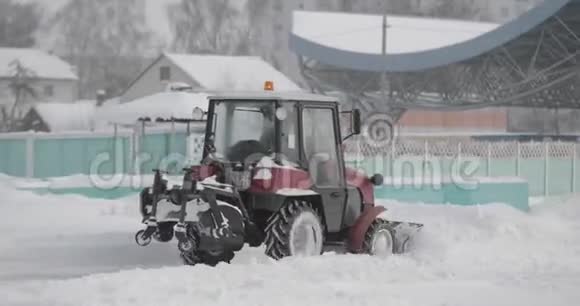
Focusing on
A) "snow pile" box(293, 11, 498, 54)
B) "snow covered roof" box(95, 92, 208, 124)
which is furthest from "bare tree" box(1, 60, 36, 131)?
"snow covered roof" box(95, 92, 208, 124)

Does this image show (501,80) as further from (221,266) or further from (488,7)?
(488,7)

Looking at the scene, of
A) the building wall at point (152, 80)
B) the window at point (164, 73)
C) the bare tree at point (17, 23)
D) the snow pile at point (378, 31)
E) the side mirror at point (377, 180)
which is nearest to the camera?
the side mirror at point (377, 180)

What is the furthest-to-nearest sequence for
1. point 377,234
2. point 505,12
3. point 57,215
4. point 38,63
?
1. point 505,12
2. point 38,63
3. point 57,215
4. point 377,234

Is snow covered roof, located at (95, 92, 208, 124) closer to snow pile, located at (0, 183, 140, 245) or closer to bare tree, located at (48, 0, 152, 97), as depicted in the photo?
snow pile, located at (0, 183, 140, 245)

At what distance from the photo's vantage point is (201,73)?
62.6 metres

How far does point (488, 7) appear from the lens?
4338 inches

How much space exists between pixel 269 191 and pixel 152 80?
53673 millimetres

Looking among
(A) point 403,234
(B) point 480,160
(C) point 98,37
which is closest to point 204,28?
(C) point 98,37

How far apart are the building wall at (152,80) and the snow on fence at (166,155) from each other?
32.7m

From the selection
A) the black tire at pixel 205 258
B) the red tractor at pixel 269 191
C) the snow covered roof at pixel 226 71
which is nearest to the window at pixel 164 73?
the snow covered roof at pixel 226 71

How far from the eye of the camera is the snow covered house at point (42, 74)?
77062 millimetres

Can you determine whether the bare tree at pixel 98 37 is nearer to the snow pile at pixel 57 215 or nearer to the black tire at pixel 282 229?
the snow pile at pixel 57 215

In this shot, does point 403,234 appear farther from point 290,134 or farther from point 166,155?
point 166,155

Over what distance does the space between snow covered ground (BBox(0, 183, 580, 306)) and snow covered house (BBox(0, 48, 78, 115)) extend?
2316 inches
